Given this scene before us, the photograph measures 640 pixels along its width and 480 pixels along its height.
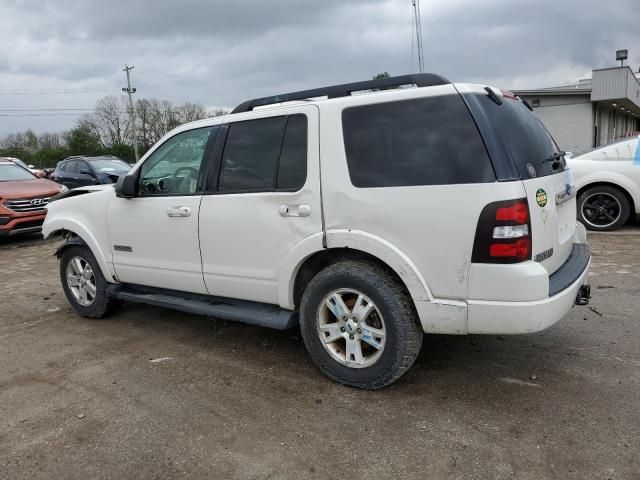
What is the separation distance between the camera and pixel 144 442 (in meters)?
2.96

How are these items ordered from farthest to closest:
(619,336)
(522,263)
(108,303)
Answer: (108,303)
(619,336)
(522,263)

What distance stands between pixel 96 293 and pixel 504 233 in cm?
395

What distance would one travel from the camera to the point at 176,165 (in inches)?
170

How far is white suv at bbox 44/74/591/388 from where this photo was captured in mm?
2906

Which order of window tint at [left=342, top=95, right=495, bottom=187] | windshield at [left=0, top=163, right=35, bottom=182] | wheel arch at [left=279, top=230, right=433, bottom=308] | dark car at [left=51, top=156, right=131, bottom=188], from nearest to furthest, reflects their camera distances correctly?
window tint at [left=342, top=95, right=495, bottom=187], wheel arch at [left=279, top=230, right=433, bottom=308], windshield at [left=0, top=163, right=35, bottom=182], dark car at [left=51, top=156, right=131, bottom=188]

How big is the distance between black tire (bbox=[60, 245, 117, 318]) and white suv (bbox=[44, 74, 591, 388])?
97cm

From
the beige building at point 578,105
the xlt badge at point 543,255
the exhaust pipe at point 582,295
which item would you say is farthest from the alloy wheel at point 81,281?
the beige building at point 578,105

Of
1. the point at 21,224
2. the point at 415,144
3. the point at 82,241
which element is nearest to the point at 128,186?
the point at 82,241

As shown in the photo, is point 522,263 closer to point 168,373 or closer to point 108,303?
point 168,373

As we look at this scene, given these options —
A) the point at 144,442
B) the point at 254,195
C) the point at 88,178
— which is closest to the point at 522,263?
the point at 254,195

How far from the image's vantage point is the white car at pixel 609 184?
808 centimetres

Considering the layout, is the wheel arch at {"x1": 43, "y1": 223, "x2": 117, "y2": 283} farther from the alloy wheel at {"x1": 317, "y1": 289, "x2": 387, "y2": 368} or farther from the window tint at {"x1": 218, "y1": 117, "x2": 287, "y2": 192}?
the alloy wheel at {"x1": 317, "y1": 289, "x2": 387, "y2": 368}

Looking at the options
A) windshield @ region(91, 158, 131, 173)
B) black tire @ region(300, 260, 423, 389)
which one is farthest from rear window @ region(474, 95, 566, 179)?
windshield @ region(91, 158, 131, 173)

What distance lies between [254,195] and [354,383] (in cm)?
146
